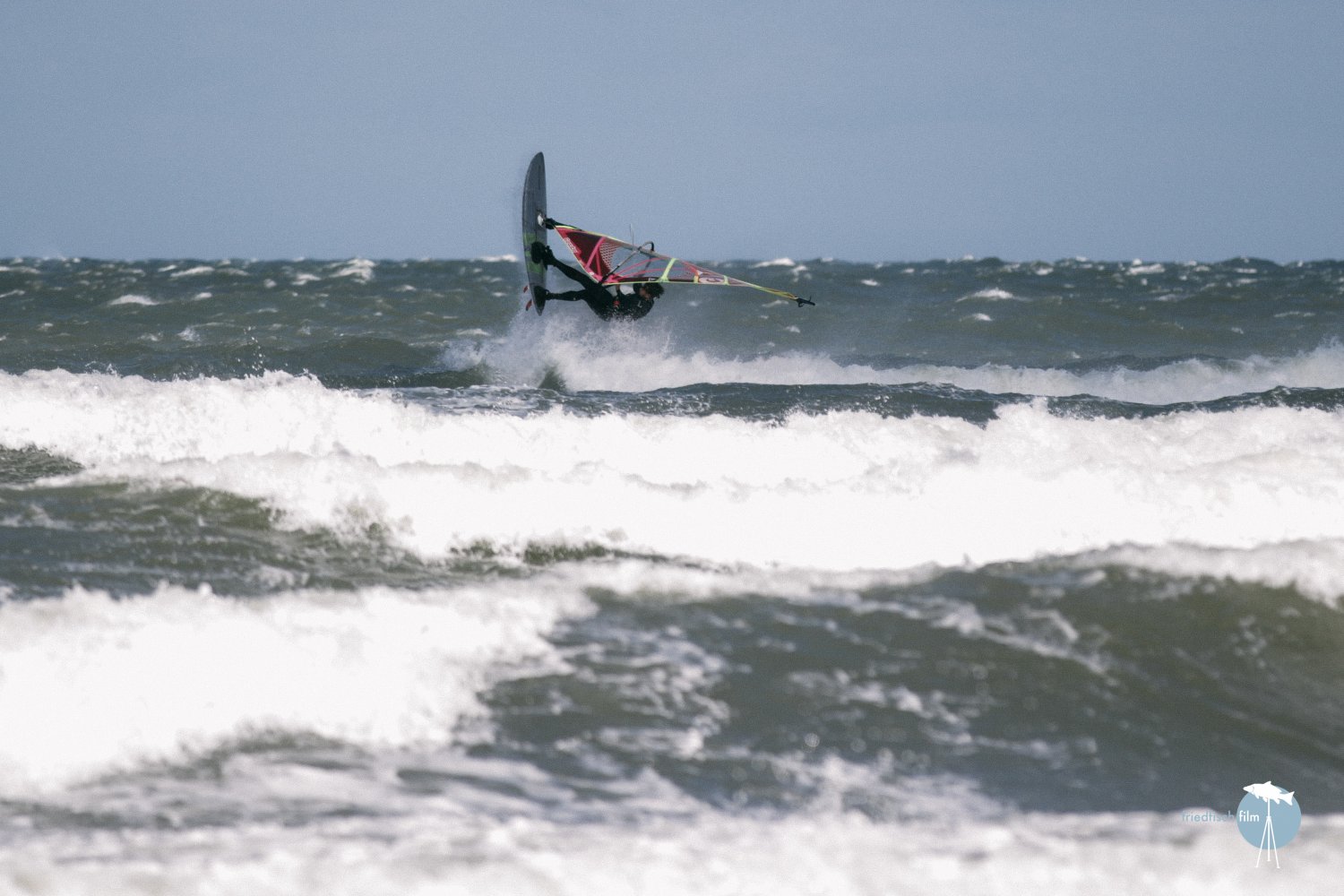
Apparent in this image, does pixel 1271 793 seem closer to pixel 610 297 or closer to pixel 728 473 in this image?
pixel 728 473

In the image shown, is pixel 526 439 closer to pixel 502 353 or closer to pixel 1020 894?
pixel 1020 894

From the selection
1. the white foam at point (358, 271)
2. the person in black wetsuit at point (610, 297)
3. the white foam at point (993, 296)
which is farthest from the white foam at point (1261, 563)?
the white foam at point (358, 271)

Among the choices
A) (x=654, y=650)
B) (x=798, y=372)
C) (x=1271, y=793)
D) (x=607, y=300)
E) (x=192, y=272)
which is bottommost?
(x=1271, y=793)

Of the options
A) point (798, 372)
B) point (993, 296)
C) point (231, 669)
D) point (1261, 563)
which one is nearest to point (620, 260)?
point (798, 372)

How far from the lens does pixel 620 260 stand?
12.4 metres

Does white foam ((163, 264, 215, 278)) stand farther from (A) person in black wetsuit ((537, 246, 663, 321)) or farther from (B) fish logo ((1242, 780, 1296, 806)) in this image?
(B) fish logo ((1242, 780, 1296, 806))

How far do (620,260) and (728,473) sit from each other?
5.27 meters

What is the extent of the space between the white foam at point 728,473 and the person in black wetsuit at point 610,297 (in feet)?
11.3

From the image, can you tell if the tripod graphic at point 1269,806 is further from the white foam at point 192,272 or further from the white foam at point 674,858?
the white foam at point 192,272

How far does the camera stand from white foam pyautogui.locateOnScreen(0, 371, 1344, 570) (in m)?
5.71

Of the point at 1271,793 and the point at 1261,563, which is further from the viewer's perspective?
the point at 1261,563

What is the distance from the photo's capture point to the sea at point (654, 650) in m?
2.92

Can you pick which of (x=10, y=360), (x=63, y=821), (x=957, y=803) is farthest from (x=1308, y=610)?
(x=10, y=360)

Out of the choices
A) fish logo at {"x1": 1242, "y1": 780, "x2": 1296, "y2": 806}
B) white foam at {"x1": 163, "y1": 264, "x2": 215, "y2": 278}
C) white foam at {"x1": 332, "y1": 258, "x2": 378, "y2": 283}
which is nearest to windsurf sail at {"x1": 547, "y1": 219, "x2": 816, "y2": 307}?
fish logo at {"x1": 1242, "y1": 780, "x2": 1296, "y2": 806}
